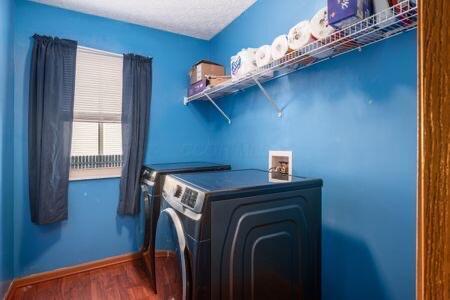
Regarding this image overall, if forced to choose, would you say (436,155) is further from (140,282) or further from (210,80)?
(140,282)

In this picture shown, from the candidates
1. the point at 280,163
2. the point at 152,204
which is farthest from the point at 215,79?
the point at 152,204

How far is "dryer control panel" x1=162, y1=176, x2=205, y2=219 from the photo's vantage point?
111cm

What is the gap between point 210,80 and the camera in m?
2.36

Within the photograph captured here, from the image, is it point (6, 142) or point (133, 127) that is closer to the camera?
point (6, 142)

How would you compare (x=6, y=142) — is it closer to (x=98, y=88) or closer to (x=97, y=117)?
(x=97, y=117)

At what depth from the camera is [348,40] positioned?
1206mm

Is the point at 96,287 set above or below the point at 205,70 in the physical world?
below

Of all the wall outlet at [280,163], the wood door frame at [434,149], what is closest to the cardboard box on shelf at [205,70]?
the wall outlet at [280,163]

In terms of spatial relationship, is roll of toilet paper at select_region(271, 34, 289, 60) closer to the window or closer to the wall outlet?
the wall outlet

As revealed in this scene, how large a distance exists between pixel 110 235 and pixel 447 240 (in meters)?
2.66

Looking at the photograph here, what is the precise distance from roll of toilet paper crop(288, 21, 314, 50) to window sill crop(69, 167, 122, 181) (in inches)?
78.8

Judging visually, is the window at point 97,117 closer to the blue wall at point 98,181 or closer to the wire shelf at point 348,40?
the blue wall at point 98,181

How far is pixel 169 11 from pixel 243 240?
2.18 meters

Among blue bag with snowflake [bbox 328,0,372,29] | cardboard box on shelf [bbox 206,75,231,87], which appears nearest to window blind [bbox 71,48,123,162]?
cardboard box on shelf [bbox 206,75,231,87]
